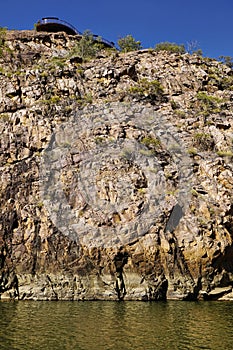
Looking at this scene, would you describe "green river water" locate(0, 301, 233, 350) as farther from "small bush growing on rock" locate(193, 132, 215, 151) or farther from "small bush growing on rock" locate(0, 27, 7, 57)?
"small bush growing on rock" locate(0, 27, 7, 57)

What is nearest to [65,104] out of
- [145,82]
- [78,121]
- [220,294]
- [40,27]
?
[78,121]

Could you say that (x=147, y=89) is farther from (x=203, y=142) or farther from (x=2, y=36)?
(x=2, y=36)

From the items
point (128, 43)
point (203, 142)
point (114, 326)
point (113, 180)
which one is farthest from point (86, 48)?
point (114, 326)

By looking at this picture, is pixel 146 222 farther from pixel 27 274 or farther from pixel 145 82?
pixel 145 82

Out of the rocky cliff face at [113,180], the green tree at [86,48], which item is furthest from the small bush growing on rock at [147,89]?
the green tree at [86,48]

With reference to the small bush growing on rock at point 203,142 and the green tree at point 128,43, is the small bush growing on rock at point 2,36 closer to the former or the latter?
the green tree at point 128,43
